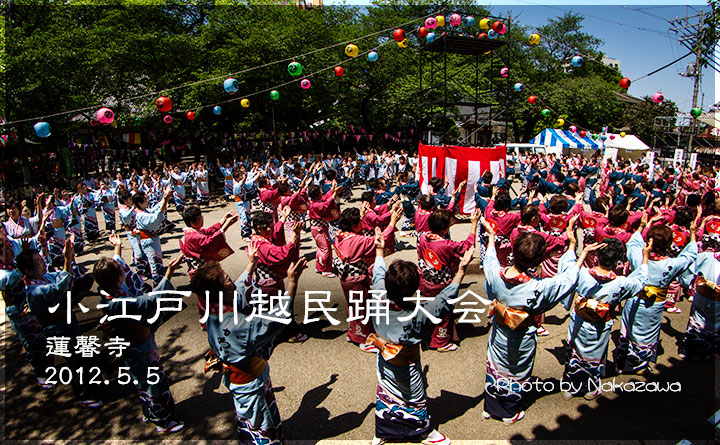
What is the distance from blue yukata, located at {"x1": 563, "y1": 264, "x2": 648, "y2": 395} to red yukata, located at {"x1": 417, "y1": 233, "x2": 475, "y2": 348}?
1.34 meters

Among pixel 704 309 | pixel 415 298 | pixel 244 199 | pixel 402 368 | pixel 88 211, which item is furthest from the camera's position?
pixel 88 211

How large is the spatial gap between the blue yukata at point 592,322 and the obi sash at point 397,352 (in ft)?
5.06

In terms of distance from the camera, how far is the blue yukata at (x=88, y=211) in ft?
33.2

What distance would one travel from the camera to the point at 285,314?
288 cm

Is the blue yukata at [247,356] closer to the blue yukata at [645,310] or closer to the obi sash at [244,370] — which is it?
the obi sash at [244,370]

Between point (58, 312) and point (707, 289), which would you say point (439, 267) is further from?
point (58, 312)

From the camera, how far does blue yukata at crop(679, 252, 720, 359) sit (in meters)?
4.30

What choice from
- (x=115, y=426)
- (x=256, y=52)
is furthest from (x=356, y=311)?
(x=256, y=52)

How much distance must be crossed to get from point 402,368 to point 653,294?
2848 millimetres

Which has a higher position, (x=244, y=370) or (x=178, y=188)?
(x=178, y=188)

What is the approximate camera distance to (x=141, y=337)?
366cm

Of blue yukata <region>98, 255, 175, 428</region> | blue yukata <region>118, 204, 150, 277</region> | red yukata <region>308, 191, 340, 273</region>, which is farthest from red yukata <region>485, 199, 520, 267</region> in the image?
blue yukata <region>118, 204, 150, 277</region>

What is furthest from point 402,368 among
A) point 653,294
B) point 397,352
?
point 653,294

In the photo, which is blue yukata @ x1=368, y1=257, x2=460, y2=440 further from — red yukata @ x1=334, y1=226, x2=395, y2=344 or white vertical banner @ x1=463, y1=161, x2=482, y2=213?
white vertical banner @ x1=463, y1=161, x2=482, y2=213
